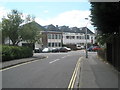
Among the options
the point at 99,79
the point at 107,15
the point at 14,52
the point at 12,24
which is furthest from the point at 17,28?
the point at 99,79

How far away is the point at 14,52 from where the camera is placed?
32.0 m

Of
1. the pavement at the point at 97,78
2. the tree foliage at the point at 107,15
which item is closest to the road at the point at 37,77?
the pavement at the point at 97,78

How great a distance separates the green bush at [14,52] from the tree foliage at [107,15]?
37.2 feet

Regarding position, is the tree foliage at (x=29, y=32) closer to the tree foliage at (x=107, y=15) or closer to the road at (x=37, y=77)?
the road at (x=37, y=77)

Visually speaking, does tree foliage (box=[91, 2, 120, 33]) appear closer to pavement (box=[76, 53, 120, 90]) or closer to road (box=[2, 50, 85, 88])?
pavement (box=[76, 53, 120, 90])

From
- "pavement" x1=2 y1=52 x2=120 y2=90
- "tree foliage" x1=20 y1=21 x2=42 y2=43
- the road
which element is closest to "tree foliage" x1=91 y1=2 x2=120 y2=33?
"pavement" x1=2 y1=52 x2=120 y2=90

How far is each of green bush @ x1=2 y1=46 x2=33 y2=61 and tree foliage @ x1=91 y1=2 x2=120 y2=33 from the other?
11.3 metres

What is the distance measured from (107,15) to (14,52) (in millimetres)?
17043

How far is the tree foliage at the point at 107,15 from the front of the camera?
16281 millimetres

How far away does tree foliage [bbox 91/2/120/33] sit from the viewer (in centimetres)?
1628

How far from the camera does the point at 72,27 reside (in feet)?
397

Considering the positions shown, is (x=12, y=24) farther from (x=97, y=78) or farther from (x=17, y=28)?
(x=97, y=78)

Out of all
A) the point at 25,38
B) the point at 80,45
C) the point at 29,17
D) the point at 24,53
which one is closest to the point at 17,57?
the point at 24,53

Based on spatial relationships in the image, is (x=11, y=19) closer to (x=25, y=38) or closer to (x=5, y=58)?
(x=25, y=38)
